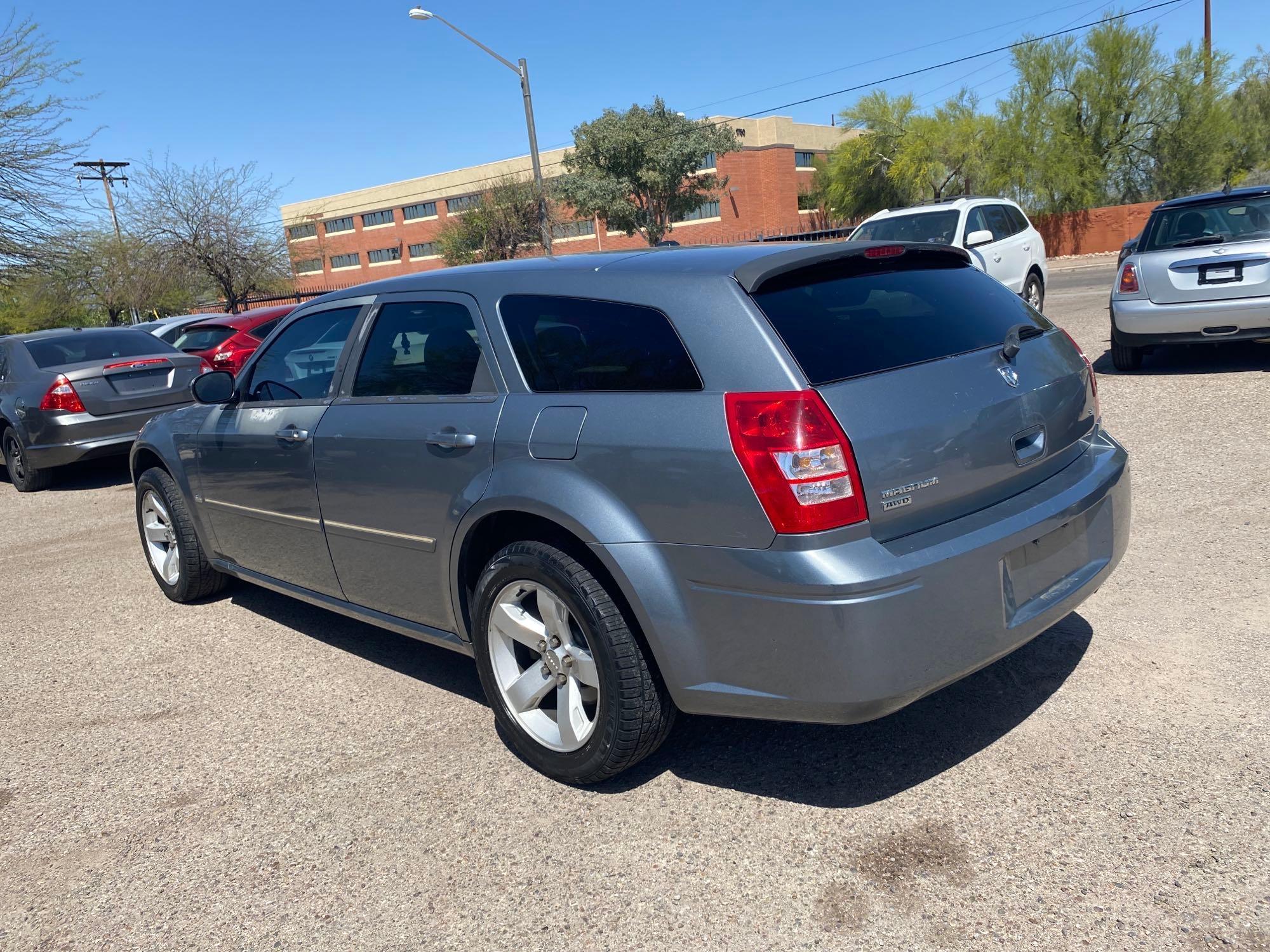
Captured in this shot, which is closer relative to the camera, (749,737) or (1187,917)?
(1187,917)

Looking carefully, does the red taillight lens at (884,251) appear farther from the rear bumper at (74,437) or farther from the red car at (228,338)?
the red car at (228,338)

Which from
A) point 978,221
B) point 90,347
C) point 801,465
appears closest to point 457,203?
point 978,221

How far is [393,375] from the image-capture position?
3.94m

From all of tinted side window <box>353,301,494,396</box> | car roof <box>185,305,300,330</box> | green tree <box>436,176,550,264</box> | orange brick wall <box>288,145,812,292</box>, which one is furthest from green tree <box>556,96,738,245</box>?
tinted side window <box>353,301,494,396</box>

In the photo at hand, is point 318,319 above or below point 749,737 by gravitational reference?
above

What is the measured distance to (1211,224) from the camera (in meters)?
8.93

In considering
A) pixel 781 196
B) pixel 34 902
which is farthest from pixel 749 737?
pixel 781 196

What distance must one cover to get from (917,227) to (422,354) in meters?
10.2

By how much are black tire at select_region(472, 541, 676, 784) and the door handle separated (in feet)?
1.30

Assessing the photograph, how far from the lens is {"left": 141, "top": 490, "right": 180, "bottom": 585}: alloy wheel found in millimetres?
5695

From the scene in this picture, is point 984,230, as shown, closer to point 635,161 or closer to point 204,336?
point 204,336

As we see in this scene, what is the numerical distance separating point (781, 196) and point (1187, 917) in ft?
206

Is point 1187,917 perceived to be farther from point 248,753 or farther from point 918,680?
point 248,753

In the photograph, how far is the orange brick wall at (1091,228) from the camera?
41.1 metres
